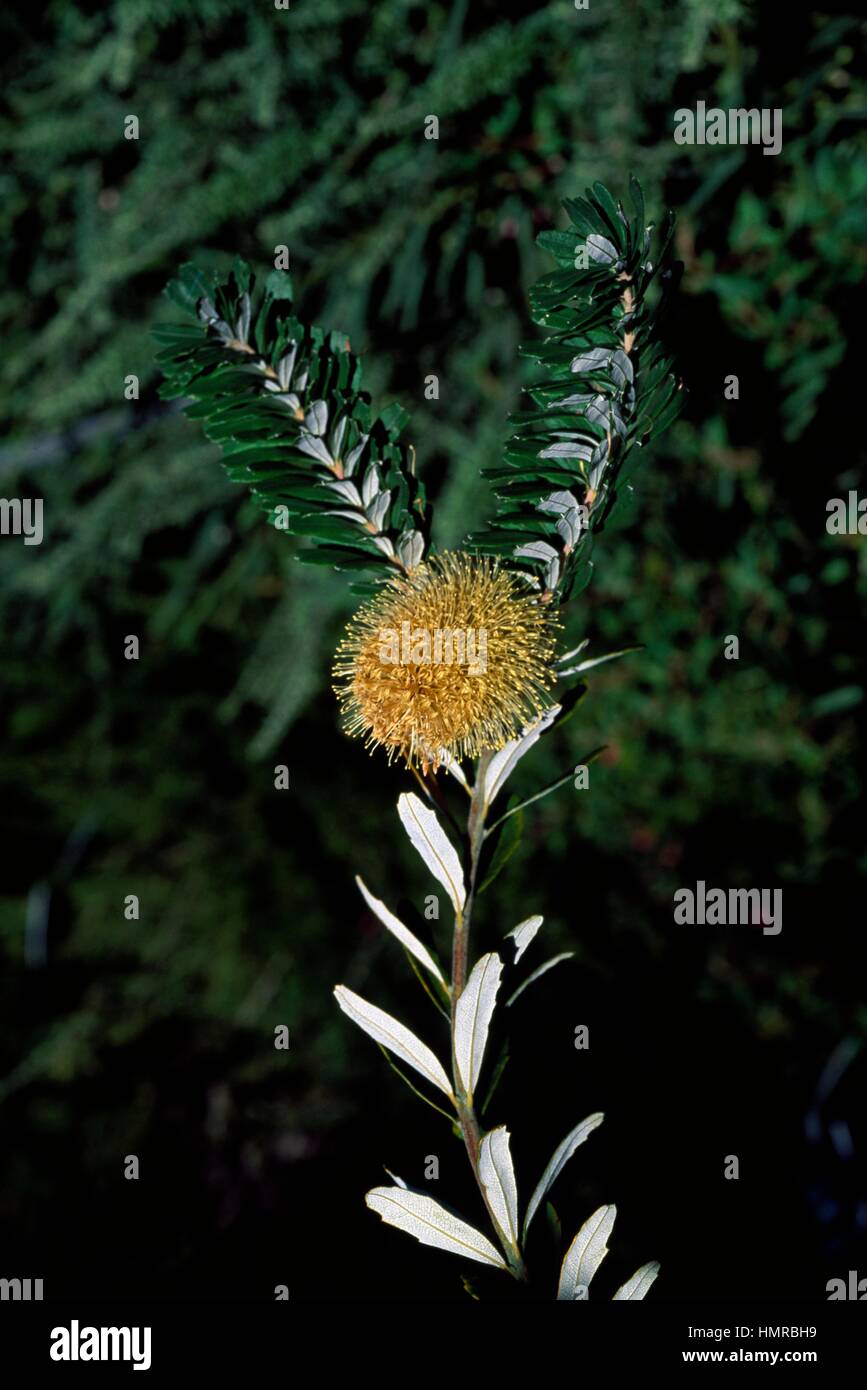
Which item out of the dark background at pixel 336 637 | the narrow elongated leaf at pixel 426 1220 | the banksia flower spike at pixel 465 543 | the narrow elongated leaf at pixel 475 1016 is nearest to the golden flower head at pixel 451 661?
the banksia flower spike at pixel 465 543

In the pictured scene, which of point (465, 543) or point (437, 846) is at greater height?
point (465, 543)

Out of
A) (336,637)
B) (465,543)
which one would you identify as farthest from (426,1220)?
(336,637)

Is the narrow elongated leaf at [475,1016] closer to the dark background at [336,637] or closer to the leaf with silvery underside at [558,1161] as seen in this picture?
the leaf with silvery underside at [558,1161]

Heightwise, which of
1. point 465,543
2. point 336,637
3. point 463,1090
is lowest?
point 463,1090

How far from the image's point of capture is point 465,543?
536 millimetres

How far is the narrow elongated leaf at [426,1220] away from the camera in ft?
1.67

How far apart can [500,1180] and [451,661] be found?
0.89 ft

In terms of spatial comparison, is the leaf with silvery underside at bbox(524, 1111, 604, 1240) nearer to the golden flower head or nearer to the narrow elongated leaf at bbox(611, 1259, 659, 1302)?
the narrow elongated leaf at bbox(611, 1259, 659, 1302)

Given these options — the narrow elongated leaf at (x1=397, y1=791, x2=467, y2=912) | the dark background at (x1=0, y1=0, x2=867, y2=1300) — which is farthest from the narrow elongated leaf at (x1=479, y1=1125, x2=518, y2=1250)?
the dark background at (x1=0, y1=0, x2=867, y2=1300)

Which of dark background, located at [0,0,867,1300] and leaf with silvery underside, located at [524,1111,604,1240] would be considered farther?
dark background, located at [0,0,867,1300]

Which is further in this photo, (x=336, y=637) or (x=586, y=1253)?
(x=336, y=637)

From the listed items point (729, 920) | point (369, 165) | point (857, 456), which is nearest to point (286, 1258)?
point (729, 920)

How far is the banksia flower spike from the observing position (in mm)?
504

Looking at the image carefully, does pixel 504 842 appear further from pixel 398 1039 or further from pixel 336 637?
pixel 336 637
